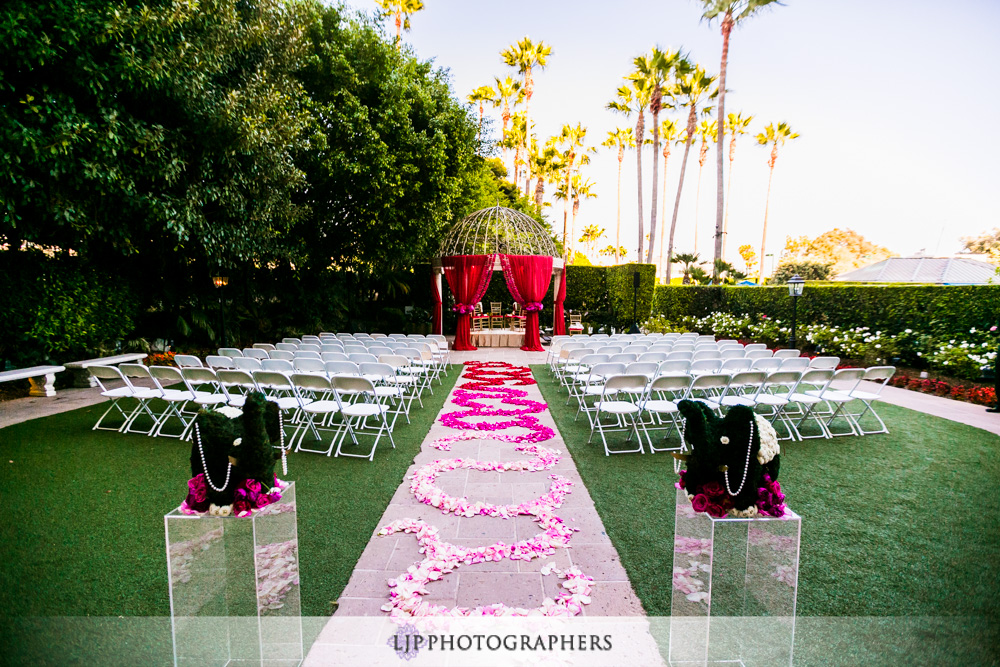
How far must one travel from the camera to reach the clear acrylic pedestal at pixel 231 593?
2195 millimetres

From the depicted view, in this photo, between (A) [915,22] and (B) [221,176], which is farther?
(B) [221,176]

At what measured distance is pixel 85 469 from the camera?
471 cm

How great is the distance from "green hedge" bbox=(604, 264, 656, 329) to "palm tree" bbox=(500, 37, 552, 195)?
47.3ft

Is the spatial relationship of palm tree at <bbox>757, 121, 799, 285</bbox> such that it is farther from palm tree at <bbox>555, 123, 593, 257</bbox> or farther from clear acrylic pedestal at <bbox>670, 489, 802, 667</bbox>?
clear acrylic pedestal at <bbox>670, 489, 802, 667</bbox>

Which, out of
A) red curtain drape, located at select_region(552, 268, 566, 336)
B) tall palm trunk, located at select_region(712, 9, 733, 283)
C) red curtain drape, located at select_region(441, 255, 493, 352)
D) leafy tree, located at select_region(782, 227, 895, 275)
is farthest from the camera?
leafy tree, located at select_region(782, 227, 895, 275)

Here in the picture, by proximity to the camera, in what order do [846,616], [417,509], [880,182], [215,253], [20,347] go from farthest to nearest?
[880,182]
[215,253]
[20,347]
[417,509]
[846,616]

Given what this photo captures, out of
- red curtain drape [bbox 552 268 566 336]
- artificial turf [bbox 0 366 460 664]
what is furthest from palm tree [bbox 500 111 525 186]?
artificial turf [bbox 0 366 460 664]

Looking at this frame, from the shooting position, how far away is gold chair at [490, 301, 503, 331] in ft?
62.2

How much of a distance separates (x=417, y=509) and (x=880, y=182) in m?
60.3

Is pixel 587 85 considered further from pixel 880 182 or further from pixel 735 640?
pixel 880 182

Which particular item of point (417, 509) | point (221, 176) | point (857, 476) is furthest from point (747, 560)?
point (221, 176)

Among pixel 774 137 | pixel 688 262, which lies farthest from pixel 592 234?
pixel 688 262

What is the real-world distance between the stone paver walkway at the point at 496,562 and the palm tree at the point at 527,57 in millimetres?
27907

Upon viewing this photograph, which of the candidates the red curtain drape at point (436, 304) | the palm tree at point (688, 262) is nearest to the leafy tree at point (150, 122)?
the red curtain drape at point (436, 304)
